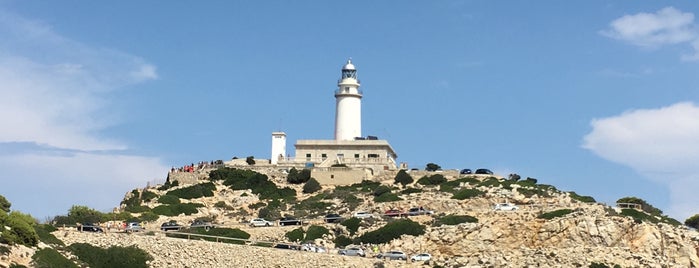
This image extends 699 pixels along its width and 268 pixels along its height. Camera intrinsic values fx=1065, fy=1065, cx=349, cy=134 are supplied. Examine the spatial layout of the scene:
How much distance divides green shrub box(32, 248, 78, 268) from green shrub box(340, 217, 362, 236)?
20.1m

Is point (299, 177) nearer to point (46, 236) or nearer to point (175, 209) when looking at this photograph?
point (175, 209)

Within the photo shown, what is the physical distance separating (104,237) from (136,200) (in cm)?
2436

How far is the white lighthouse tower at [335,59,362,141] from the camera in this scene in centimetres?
9100

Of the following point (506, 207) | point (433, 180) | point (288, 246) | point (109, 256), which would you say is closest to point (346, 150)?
point (433, 180)

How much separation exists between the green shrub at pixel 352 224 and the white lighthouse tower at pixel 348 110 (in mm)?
29950

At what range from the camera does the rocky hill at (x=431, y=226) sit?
165 feet

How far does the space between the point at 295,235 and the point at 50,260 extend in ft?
61.8

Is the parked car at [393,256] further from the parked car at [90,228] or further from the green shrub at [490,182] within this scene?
the green shrub at [490,182]

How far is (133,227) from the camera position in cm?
5588

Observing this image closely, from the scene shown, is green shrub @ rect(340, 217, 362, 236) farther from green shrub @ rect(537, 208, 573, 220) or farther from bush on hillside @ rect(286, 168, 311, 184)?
bush on hillside @ rect(286, 168, 311, 184)

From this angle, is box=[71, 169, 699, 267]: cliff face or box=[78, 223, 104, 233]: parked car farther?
box=[71, 169, 699, 267]: cliff face

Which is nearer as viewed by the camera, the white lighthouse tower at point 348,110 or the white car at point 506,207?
the white car at point 506,207

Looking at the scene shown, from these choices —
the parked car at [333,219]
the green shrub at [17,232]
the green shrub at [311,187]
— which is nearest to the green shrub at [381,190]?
the green shrub at [311,187]

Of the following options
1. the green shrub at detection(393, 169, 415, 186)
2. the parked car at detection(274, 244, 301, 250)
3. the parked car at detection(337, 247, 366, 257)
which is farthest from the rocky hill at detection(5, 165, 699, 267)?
the parked car at detection(274, 244, 301, 250)
